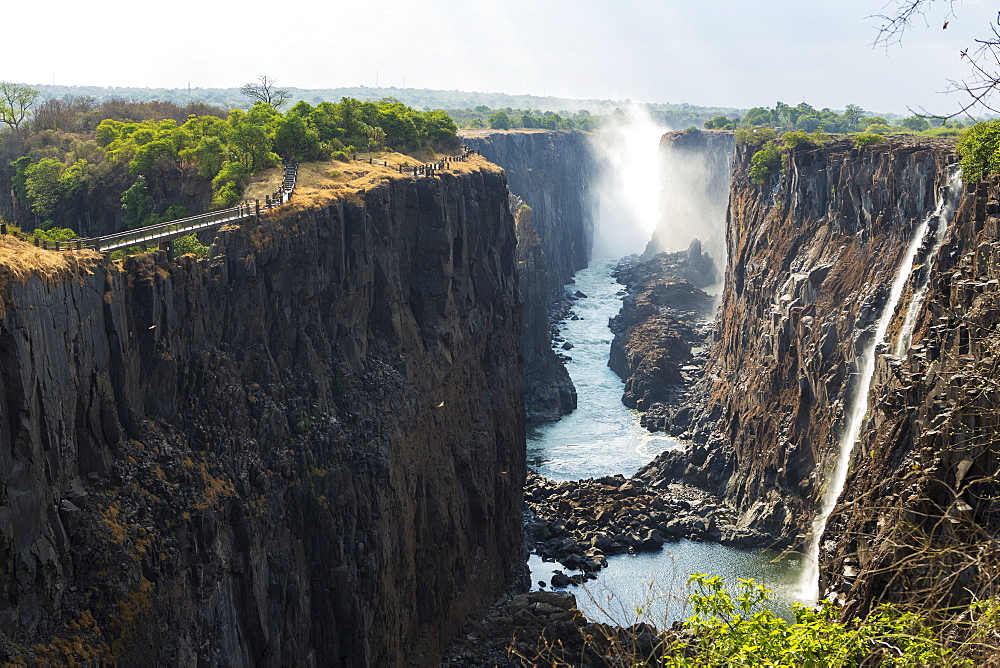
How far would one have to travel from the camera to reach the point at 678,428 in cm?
10006

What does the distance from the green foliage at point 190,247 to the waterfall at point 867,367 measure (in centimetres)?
4145

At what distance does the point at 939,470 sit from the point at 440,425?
39.1 m

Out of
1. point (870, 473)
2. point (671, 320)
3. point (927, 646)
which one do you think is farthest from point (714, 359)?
point (927, 646)

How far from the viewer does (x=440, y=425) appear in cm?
6397

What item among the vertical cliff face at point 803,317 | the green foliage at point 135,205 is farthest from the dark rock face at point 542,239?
the green foliage at point 135,205

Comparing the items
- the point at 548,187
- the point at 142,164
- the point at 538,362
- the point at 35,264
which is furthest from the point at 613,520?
the point at 548,187

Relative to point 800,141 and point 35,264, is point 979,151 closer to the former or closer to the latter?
point 800,141

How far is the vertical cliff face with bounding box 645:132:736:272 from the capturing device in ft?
590

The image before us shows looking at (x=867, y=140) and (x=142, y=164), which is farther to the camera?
(x=867, y=140)

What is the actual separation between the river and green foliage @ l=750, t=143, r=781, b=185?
27357 millimetres

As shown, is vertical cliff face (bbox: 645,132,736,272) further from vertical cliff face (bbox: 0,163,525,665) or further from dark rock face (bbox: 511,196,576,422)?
vertical cliff face (bbox: 0,163,525,665)

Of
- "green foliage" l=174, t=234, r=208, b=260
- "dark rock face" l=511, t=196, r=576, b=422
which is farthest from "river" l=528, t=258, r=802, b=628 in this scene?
"green foliage" l=174, t=234, r=208, b=260

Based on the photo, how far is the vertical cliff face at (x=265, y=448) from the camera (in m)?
33.2

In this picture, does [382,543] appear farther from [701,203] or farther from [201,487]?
[701,203]
